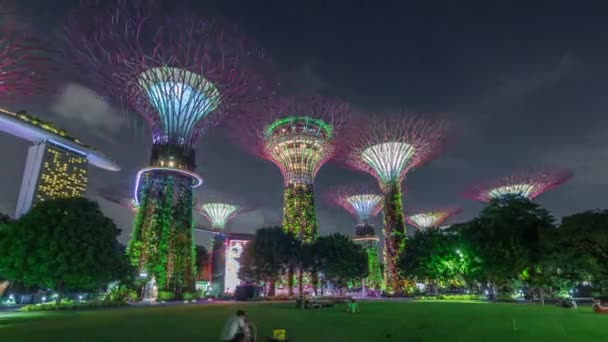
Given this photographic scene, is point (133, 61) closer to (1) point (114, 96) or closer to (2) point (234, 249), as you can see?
(1) point (114, 96)

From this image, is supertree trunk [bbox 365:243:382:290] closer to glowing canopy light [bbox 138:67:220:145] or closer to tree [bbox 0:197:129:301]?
glowing canopy light [bbox 138:67:220:145]

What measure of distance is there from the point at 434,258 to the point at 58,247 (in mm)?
54816

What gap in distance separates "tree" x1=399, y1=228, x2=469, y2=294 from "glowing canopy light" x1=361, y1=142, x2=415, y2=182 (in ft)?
42.6

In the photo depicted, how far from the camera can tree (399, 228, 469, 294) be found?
62719 mm

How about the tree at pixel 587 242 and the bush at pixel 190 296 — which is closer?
the tree at pixel 587 242

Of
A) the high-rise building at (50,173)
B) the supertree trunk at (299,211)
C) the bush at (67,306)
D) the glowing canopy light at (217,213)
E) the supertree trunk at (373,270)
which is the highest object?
the high-rise building at (50,173)

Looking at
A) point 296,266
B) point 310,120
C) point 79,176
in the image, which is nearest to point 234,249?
point 296,266

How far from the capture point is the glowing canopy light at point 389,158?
233 ft

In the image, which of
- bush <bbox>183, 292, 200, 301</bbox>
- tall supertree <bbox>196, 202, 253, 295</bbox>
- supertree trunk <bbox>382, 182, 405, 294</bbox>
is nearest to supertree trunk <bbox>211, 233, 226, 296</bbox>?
tall supertree <bbox>196, 202, 253, 295</bbox>

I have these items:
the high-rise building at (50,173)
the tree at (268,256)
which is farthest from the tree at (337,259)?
the high-rise building at (50,173)

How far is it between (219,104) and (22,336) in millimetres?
39179

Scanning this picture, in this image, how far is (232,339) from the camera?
1177 cm

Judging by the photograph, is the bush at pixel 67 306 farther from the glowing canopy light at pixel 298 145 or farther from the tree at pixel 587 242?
the tree at pixel 587 242

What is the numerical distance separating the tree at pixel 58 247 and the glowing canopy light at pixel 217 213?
6562 centimetres
